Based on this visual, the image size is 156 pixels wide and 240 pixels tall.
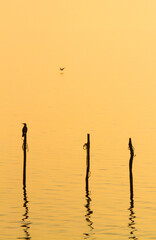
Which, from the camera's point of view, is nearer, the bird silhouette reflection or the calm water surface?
the bird silhouette reflection

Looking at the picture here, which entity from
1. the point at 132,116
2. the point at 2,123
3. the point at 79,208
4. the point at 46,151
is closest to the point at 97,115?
the point at 132,116

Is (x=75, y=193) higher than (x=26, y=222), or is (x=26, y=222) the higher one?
(x=75, y=193)

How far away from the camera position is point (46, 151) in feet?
410

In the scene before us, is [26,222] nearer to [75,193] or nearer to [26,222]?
[26,222]

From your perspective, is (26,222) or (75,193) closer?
(26,222)

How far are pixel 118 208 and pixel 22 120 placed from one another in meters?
107

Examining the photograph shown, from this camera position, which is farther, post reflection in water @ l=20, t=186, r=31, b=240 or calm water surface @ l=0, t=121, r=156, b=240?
calm water surface @ l=0, t=121, r=156, b=240

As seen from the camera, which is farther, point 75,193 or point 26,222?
point 75,193

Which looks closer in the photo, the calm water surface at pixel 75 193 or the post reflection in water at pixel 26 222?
the post reflection in water at pixel 26 222

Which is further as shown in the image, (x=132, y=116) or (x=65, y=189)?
(x=132, y=116)

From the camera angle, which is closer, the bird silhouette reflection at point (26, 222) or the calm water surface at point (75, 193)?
the bird silhouette reflection at point (26, 222)

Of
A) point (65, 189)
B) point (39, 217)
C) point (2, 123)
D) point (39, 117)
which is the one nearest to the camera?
point (39, 217)

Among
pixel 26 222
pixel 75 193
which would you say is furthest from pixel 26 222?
pixel 75 193

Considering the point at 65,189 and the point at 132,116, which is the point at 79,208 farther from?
the point at 132,116
